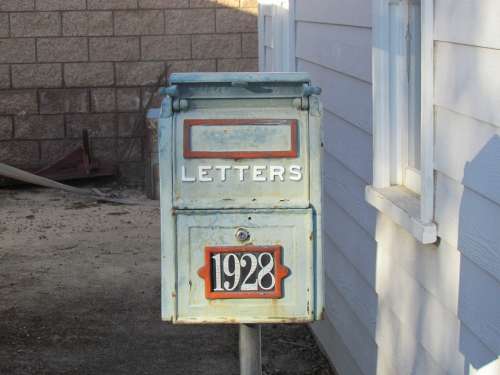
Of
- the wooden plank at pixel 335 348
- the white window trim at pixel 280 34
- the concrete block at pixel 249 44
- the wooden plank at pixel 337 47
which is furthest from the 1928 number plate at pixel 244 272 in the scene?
the concrete block at pixel 249 44

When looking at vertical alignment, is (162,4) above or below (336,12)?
above

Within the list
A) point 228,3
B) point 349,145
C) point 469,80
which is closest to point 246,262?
point 469,80

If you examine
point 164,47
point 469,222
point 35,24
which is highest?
point 35,24

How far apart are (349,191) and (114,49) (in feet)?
22.8

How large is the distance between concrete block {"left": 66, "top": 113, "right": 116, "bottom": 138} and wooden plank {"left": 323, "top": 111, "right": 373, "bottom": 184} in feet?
20.3

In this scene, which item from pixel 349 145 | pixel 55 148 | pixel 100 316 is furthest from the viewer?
pixel 55 148

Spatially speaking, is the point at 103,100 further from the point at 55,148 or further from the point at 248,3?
the point at 248,3

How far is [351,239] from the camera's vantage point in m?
5.25

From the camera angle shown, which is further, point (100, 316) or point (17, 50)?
point (17, 50)

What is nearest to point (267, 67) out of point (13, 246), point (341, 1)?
point (13, 246)

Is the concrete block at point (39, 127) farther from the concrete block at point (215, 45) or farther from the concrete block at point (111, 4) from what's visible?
the concrete block at point (215, 45)

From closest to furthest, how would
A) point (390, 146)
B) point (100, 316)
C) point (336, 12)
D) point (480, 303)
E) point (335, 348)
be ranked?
point (480, 303) < point (390, 146) < point (336, 12) < point (335, 348) < point (100, 316)

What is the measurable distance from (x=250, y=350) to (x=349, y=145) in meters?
2.22

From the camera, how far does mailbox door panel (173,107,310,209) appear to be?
10.4 feet
